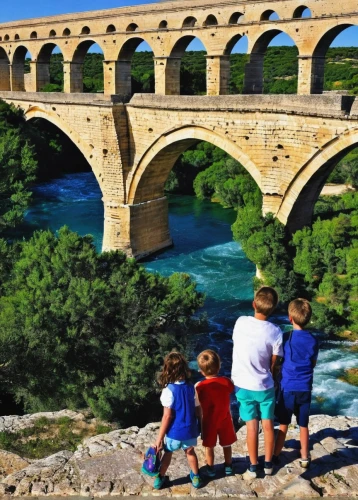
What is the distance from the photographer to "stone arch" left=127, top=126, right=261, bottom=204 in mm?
15625

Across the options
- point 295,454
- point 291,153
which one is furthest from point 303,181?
point 295,454

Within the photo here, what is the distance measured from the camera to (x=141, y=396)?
8.86 meters

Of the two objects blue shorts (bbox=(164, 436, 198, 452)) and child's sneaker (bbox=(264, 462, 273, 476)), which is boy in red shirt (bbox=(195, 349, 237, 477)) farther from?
child's sneaker (bbox=(264, 462, 273, 476))

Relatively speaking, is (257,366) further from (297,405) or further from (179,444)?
(179,444)

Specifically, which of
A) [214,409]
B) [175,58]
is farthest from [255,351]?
[175,58]

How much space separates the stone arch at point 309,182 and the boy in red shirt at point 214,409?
889cm

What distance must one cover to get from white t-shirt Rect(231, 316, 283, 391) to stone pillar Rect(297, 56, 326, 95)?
12295mm

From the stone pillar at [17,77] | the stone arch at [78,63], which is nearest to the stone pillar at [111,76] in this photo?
the stone arch at [78,63]

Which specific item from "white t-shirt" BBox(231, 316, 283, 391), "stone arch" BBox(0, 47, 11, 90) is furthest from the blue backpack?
"stone arch" BBox(0, 47, 11, 90)

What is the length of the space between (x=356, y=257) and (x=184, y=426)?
9.05 metres

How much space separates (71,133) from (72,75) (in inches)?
135

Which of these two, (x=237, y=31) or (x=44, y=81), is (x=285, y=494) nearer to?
(x=237, y=31)

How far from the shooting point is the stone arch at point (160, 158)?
51.3ft

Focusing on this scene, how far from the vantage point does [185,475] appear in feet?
14.6
